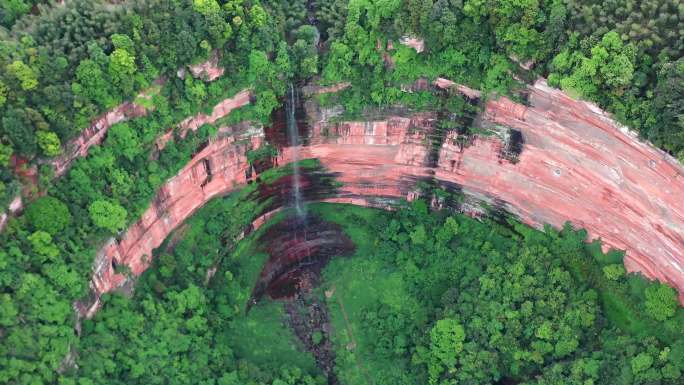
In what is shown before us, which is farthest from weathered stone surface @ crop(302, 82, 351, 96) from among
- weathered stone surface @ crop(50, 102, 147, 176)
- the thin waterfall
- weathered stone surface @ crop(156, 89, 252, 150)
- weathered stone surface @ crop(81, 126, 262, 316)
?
weathered stone surface @ crop(50, 102, 147, 176)

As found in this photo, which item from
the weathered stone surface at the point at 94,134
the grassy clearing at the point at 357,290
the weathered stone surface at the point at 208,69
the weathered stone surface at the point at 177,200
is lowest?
the grassy clearing at the point at 357,290

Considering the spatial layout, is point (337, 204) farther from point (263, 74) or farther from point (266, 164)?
point (263, 74)

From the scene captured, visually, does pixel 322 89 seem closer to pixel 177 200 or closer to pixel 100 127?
pixel 177 200

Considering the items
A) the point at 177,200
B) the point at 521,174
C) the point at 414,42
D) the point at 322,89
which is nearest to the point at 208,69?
the point at 322,89

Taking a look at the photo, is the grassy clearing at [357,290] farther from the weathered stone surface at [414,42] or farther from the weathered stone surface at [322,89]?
the weathered stone surface at [414,42]

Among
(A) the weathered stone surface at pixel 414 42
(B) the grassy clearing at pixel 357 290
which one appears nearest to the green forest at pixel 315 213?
(B) the grassy clearing at pixel 357 290

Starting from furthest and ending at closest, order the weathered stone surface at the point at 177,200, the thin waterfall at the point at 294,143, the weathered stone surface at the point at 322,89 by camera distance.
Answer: the thin waterfall at the point at 294,143
the weathered stone surface at the point at 322,89
the weathered stone surface at the point at 177,200
